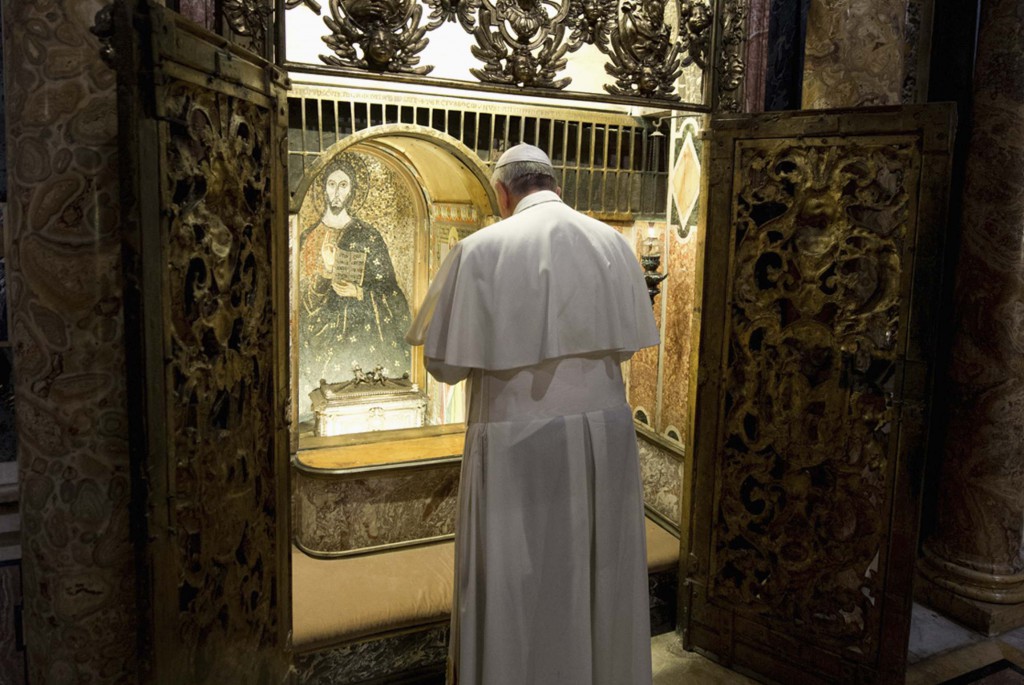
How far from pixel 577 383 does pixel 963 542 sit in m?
2.37

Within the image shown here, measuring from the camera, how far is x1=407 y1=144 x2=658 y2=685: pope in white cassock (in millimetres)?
2291

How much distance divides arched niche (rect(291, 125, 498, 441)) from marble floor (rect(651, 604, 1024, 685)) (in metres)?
1.66

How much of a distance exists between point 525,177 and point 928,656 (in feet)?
8.68

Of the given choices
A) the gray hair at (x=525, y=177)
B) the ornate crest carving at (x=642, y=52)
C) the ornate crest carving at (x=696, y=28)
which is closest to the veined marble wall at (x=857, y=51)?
the ornate crest carving at (x=696, y=28)

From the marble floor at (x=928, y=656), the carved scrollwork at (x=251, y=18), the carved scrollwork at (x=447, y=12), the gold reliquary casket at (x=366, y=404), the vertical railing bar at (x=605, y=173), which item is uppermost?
the carved scrollwork at (x=447, y=12)

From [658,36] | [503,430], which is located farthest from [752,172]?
[503,430]

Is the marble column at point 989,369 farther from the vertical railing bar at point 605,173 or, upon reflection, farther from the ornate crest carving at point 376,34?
the ornate crest carving at point 376,34

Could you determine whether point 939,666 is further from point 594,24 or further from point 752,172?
point 594,24

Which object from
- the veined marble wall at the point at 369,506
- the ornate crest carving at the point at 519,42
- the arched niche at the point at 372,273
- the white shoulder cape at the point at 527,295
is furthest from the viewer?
the arched niche at the point at 372,273

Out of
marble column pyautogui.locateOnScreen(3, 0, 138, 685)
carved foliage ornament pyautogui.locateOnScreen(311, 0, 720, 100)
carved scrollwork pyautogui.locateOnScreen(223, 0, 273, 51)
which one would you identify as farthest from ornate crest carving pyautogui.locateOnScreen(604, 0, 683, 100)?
marble column pyautogui.locateOnScreen(3, 0, 138, 685)

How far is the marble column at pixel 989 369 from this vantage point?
3465mm

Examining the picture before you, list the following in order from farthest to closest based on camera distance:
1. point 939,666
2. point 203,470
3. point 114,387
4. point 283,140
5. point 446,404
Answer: point 446,404
point 939,666
point 283,140
point 114,387
point 203,470

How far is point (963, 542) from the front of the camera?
3715 mm

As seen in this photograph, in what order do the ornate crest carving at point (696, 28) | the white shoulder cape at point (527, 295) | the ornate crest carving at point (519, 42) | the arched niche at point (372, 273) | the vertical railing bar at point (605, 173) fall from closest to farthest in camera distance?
the white shoulder cape at point (527, 295)
the ornate crest carving at point (519, 42)
the ornate crest carving at point (696, 28)
the vertical railing bar at point (605, 173)
the arched niche at point (372, 273)
